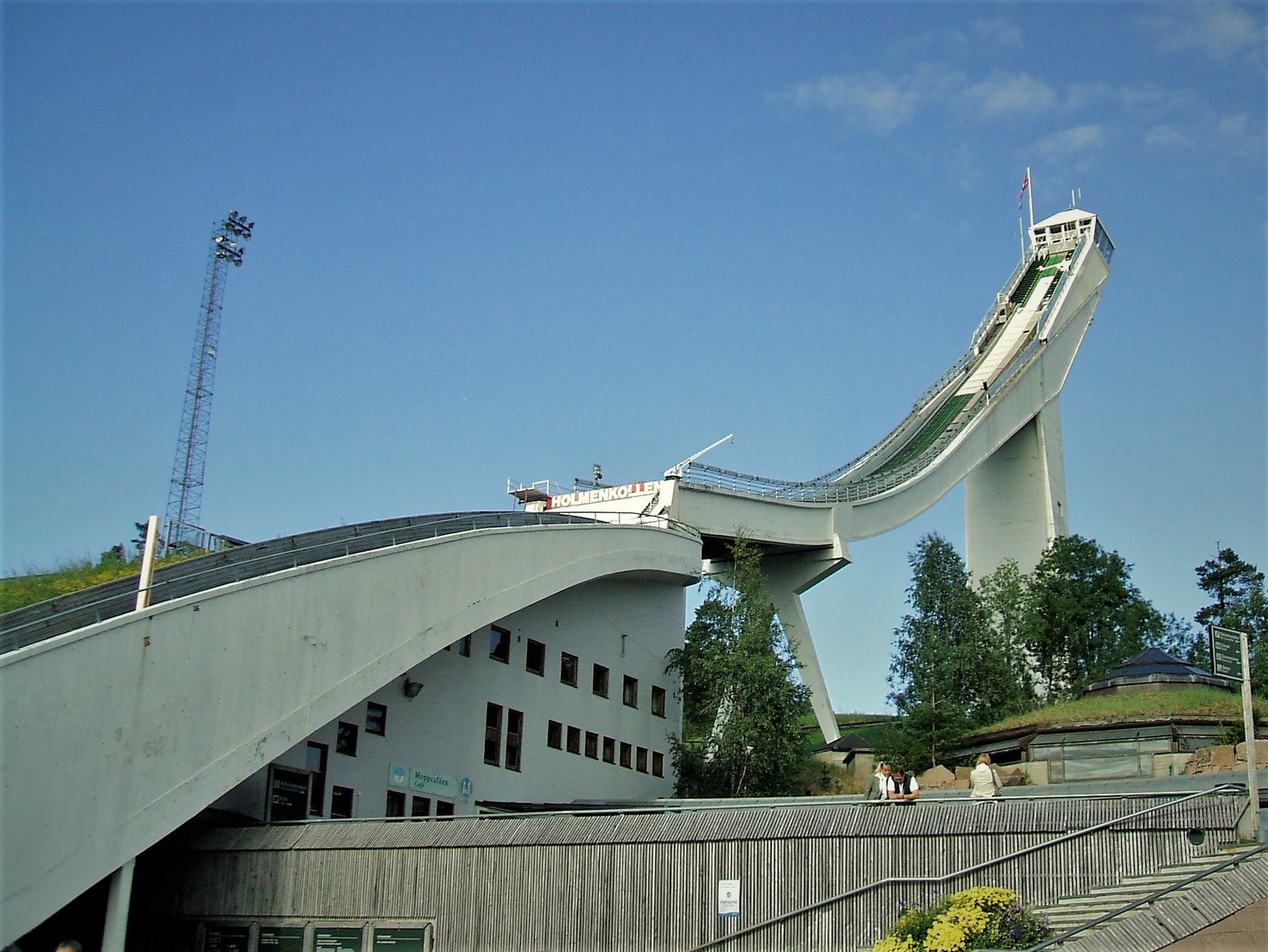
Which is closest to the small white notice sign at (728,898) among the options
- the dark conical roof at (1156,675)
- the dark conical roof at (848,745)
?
the dark conical roof at (1156,675)

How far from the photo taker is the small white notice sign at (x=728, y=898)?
16297 mm

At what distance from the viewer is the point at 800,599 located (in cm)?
4134

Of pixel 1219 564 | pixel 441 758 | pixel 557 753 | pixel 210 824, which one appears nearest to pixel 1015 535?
pixel 1219 564

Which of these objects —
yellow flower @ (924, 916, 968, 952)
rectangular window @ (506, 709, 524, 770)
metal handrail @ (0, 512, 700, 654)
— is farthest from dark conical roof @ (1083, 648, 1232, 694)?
yellow flower @ (924, 916, 968, 952)

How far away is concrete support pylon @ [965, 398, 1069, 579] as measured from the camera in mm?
49906

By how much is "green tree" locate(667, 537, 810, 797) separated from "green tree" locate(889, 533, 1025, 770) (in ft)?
15.8

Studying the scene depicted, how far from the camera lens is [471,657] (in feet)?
95.2

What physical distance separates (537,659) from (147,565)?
13.8 m

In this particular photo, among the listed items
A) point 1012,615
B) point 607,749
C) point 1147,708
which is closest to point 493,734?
point 607,749

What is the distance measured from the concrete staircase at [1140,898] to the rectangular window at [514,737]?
1732 centimetres

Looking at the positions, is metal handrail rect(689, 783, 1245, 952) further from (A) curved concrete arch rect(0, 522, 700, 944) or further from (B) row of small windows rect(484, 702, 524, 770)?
(B) row of small windows rect(484, 702, 524, 770)

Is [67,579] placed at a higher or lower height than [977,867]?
higher

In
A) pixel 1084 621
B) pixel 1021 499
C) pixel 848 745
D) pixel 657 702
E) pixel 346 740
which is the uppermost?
pixel 1021 499

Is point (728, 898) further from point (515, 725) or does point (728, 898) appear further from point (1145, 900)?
point (515, 725)
